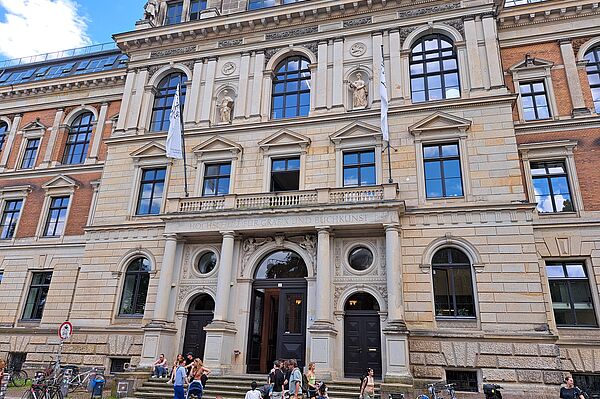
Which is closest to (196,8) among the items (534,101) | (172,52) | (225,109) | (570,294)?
(172,52)

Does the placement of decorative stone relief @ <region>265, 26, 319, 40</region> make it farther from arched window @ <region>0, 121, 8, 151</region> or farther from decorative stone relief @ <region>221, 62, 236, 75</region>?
arched window @ <region>0, 121, 8, 151</region>

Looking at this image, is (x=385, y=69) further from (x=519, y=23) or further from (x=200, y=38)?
(x=200, y=38)

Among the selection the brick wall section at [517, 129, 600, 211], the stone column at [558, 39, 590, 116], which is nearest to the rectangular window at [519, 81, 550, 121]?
the stone column at [558, 39, 590, 116]

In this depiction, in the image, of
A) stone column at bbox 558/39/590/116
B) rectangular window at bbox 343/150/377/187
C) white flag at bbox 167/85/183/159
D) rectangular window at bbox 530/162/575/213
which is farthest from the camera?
white flag at bbox 167/85/183/159

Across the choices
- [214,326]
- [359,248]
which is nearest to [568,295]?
[359,248]

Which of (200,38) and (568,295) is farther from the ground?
(200,38)

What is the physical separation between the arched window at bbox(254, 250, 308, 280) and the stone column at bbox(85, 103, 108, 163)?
14.6m

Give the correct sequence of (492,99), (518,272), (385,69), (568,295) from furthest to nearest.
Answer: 1. (385,69)
2. (492,99)
3. (568,295)
4. (518,272)

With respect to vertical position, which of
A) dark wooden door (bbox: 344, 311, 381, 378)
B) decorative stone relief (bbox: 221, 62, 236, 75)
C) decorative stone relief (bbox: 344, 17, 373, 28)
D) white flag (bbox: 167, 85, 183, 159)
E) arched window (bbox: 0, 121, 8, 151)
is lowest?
dark wooden door (bbox: 344, 311, 381, 378)

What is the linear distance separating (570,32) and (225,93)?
726 inches

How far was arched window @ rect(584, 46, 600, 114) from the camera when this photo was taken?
21312 mm

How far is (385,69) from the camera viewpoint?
22.4 meters

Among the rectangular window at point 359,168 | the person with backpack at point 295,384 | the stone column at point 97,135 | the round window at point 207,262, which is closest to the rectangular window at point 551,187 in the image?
the rectangular window at point 359,168

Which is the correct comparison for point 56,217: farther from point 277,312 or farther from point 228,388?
point 228,388
